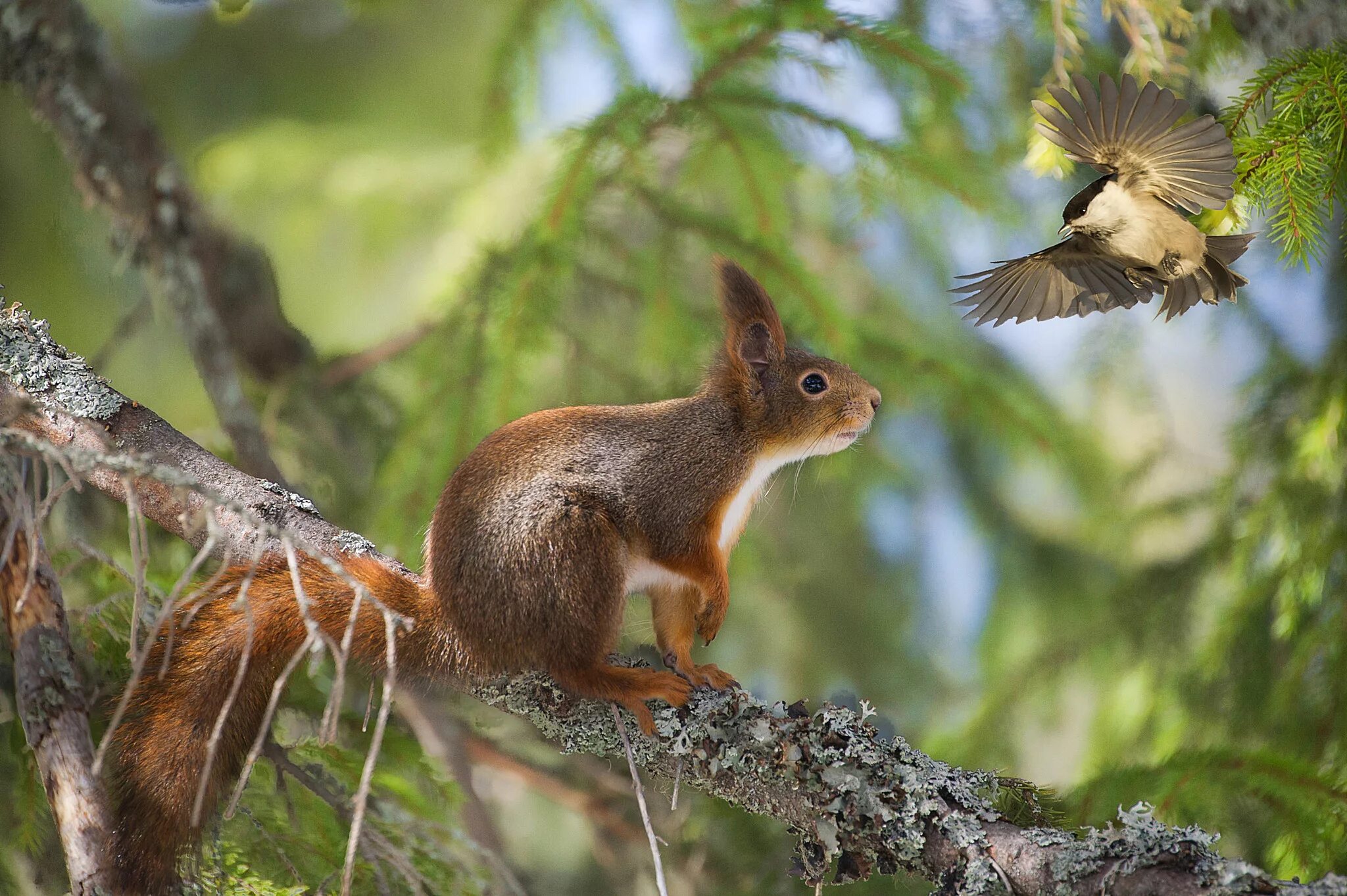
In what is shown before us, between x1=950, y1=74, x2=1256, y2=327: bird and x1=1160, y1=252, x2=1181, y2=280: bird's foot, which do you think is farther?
x1=1160, y1=252, x2=1181, y2=280: bird's foot

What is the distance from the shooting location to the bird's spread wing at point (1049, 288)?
5.51ft

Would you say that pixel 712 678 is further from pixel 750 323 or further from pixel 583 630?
pixel 750 323

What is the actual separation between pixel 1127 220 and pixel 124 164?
2381mm

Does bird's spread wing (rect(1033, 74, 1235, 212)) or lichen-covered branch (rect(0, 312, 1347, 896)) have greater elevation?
bird's spread wing (rect(1033, 74, 1235, 212))

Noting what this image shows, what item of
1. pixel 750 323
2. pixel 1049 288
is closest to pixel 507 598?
pixel 750 323

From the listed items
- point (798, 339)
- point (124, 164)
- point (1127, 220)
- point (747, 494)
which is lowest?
point (747, 494)

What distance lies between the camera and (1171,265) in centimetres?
159

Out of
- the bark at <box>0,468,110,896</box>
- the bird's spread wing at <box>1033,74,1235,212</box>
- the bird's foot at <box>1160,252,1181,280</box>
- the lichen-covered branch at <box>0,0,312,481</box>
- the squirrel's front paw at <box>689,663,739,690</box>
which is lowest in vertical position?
the bark at <box>0,468,110,896</box>

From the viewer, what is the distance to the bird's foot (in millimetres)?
1567

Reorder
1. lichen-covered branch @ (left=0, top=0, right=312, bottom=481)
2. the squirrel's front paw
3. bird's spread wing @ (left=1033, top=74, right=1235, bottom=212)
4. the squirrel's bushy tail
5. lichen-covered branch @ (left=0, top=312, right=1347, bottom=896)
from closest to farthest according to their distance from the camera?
lichen-covered branch @ (left=0, top=312, right=1347, bottom=896)
bird's spread wing @ (left=1033, top=74, right=1235, bottom=212)
the squirrel's bushy tail
the squirrel's front paw
lichen-covered branch @ (left=0, top=0, right=312, bottom=481)

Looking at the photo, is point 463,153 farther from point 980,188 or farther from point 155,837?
point 155,837

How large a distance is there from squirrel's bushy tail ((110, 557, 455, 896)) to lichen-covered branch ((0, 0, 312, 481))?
0.80 meters

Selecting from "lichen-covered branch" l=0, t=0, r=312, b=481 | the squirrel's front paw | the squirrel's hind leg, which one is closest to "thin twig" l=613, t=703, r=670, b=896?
the squirrel's hind leg

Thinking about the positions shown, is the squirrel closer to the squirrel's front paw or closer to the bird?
the squirrel's front paw
